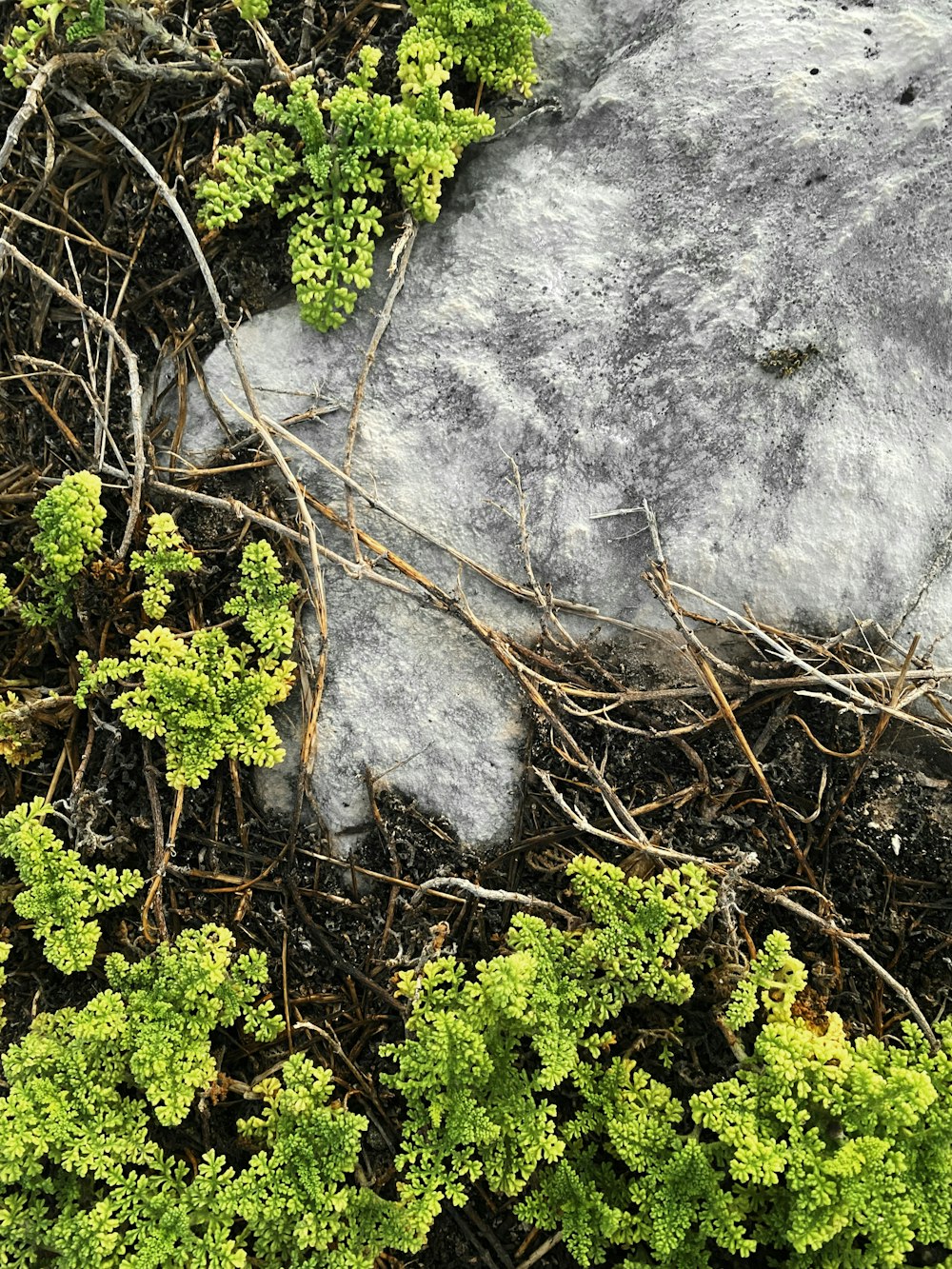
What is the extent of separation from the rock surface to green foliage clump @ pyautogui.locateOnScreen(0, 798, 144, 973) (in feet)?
3.32

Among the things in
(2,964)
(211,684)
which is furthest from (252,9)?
(2,964)

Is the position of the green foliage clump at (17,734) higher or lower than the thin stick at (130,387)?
lower

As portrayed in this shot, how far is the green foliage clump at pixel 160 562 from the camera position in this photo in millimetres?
4172

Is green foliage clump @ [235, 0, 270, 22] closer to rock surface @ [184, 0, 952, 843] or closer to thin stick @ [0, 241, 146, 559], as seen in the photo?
rock surface @ [184, 0, 952, 843]

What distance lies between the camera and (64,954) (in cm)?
398

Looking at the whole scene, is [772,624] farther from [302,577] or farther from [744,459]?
[302,577]

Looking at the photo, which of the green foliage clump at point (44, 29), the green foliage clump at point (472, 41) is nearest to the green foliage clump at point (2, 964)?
the green foliage clump at point (44, 29)

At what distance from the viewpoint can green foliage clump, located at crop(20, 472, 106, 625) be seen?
411cm

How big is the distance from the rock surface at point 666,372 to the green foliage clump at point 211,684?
1.03ft

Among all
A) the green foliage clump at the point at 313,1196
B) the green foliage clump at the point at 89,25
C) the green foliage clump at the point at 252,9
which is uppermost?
the green foliage clump at the point at 252,9

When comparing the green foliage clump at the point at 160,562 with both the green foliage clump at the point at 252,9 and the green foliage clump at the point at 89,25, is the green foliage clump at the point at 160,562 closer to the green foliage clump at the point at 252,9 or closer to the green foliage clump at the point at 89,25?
the green foliage clump at the point at 89,25

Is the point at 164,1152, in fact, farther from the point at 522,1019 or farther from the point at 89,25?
the point at 89,25

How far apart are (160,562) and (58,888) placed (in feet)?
4.89

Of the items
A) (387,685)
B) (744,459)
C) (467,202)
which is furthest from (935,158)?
(387,685)
